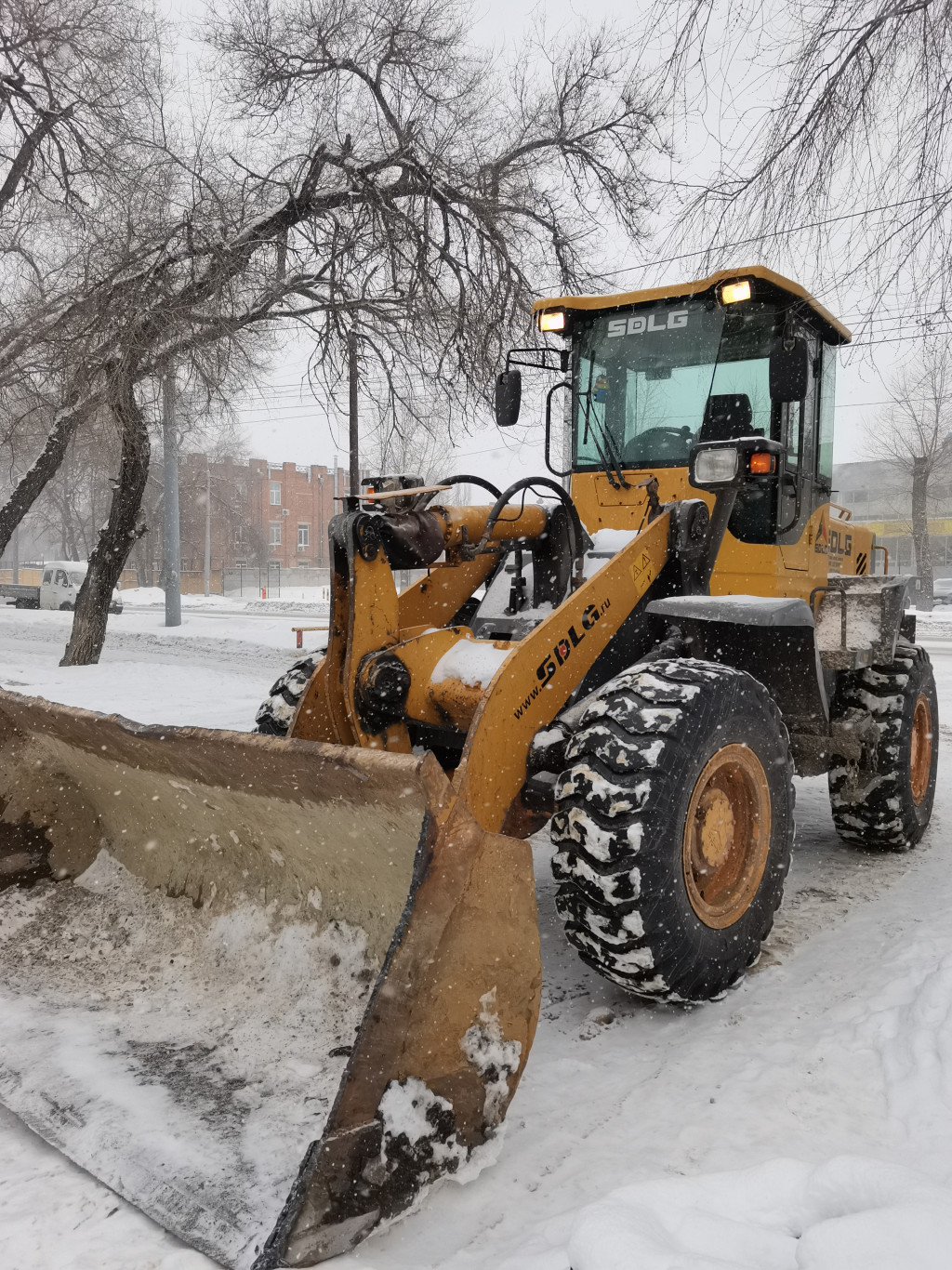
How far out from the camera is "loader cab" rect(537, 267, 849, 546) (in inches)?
173

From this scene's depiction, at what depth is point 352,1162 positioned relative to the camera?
211 centimetres

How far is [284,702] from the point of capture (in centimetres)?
457

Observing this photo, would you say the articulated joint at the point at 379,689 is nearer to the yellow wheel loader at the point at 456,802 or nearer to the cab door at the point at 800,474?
the yellow wheel loader at the point at 456,802

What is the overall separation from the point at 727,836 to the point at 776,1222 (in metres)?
1.43

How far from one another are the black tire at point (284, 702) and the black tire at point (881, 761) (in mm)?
2746

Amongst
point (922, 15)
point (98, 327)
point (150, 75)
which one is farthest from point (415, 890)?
point (150, 75)

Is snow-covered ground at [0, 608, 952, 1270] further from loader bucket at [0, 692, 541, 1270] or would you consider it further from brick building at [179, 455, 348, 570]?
brick building at [179, 455, 348, 570]

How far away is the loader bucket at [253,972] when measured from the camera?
2.21 meters

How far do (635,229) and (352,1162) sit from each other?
922 cm

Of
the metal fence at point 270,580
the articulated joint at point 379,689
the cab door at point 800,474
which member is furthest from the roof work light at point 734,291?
the metal fence at point 270,580

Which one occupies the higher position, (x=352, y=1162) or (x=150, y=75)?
(x=150, y=75)

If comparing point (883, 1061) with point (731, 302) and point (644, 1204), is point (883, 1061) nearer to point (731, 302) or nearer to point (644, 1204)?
point (644, 1204)

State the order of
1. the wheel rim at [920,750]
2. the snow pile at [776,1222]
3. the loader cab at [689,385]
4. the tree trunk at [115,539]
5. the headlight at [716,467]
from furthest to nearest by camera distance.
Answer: the tree trunk at [115,539]
the wheel rim at [920,750]
the loader cab at [689,385]
the headlight at [716,467]
the snow pile at [776,1222]

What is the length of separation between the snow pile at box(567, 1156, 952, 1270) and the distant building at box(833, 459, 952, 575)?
119 feet
